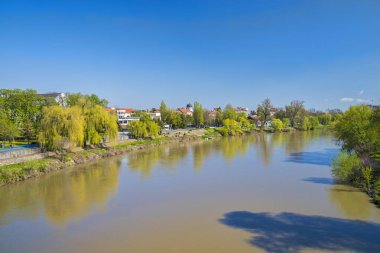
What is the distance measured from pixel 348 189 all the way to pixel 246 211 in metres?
5.88

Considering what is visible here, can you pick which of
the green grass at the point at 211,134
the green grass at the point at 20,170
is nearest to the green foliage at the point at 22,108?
the green grass at the point at 20,170

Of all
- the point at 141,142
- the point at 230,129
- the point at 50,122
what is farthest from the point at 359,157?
the point at 230,129

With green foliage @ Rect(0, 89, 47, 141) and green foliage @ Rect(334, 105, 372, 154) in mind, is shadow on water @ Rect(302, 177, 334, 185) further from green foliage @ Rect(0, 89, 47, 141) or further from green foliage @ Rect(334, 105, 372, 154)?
green foliage @ Rect(0, 89, 47, 141)

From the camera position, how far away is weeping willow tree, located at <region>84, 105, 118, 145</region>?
25.0m

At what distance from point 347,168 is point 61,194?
14597 millimetres

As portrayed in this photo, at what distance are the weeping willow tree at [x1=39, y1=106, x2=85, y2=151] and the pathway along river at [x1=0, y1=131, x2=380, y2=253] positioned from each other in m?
3.62

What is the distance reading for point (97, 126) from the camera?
25.8 m

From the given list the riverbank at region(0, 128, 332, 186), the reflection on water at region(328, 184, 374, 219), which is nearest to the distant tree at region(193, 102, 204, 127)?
the riverbank at region(0, 128, 332, 186)

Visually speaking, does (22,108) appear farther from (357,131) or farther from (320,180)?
(357,131)

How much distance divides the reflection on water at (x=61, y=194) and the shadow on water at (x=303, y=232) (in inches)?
250

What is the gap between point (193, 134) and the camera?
44750mm

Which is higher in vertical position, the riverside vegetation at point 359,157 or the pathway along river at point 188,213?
the riverside vegetation at point 359,157

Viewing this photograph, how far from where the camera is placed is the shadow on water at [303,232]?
7926mm

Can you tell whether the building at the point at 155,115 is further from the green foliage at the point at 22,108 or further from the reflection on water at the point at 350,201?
the reflection on water at the point at 350,201
